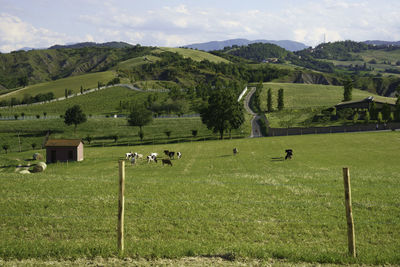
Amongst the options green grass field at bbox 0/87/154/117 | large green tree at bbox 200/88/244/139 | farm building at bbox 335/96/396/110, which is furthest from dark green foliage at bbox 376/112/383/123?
green grass field at bbox 0/87/154/117

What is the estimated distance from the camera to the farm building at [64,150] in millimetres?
55781

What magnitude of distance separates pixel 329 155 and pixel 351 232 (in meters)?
39.8

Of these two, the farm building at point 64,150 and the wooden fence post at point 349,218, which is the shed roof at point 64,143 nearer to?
the farm building at point 64,150

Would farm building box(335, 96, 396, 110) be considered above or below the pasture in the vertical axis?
above

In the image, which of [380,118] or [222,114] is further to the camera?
[380,118]

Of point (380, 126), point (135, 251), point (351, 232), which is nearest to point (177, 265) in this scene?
point (135, 251)

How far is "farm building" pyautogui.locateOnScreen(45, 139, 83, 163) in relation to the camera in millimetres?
55781

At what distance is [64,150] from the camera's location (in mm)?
56281

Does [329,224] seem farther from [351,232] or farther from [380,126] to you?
[380,126]

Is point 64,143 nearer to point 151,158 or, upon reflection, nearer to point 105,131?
point 151,158

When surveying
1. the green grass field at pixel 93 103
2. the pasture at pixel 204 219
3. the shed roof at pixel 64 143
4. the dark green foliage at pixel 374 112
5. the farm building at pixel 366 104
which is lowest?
the pasture at pixel 204 219

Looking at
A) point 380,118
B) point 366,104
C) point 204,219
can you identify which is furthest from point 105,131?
point 204,219

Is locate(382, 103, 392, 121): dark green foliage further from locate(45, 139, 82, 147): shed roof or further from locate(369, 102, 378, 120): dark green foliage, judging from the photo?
locate(45, 139, 82, 147): shed roof

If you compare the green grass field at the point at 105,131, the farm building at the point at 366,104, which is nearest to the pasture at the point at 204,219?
the green grass field at the point at 105,131
